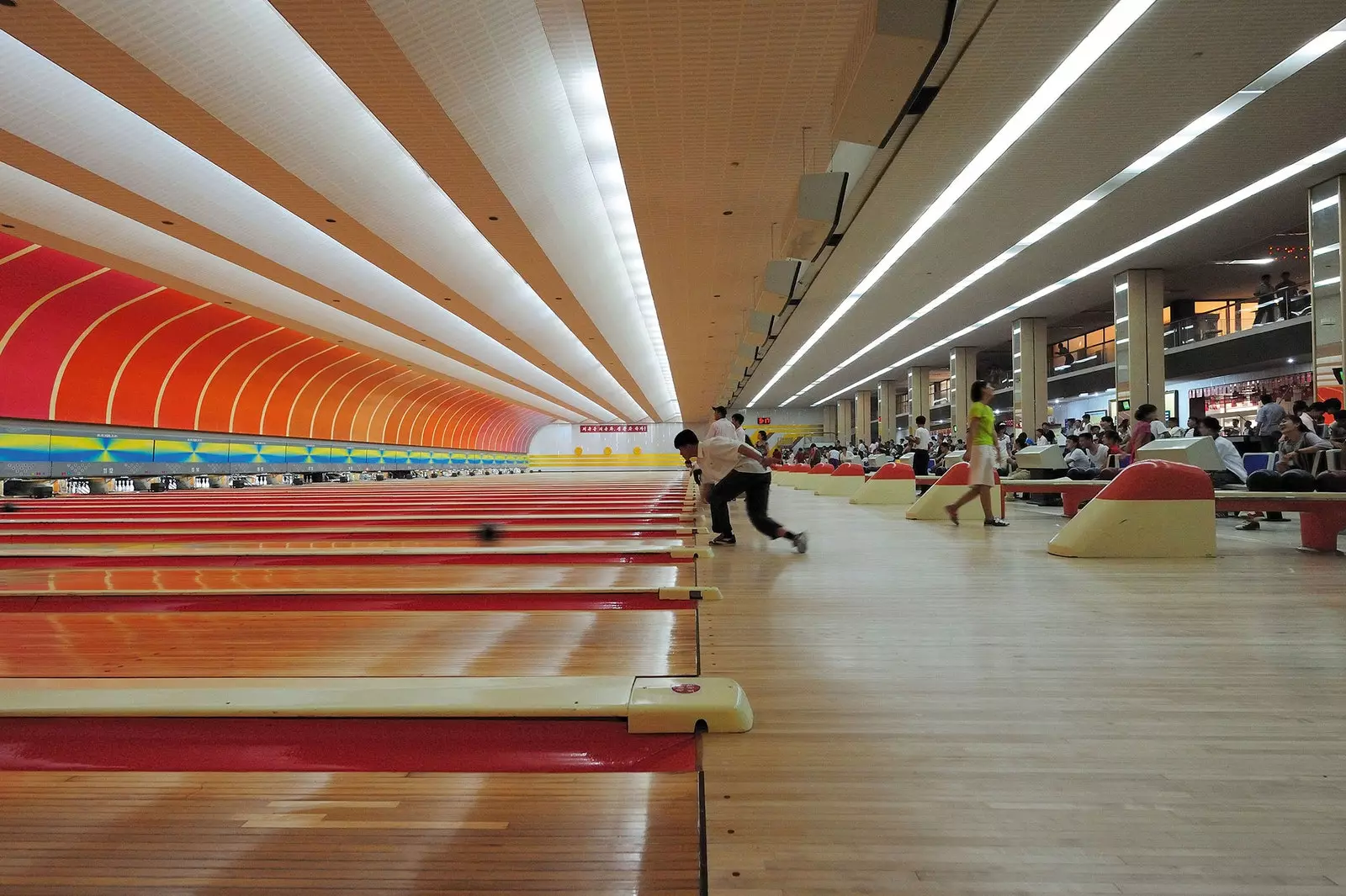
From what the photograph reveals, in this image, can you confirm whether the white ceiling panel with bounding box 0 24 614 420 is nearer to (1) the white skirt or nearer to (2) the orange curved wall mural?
(2) the orange curved wall mural

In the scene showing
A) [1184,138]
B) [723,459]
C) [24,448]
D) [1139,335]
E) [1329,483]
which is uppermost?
[1184,138]

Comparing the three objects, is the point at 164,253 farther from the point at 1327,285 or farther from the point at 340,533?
the point at 1327,285

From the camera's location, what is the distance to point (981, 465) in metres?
7.55

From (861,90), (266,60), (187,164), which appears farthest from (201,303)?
(861,90)

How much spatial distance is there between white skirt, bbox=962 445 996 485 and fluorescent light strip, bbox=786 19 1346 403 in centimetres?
492

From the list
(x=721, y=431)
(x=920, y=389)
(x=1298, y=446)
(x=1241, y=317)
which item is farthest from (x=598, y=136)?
(x=920, y=389)

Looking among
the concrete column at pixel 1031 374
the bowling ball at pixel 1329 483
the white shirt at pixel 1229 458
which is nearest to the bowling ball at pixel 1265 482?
the bowling ball at pixel 1329 483

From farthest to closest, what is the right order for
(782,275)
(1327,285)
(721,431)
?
(782,275) → (1327,285) → (721,431)

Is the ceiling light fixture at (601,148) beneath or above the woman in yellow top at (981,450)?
above

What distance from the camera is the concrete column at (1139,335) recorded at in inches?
669

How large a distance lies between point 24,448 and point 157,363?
334 centimetres

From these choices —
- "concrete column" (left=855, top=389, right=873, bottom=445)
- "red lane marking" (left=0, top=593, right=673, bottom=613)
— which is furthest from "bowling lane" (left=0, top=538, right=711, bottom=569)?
"concrete column" (left=855, top=389, right=873, bottom=445)

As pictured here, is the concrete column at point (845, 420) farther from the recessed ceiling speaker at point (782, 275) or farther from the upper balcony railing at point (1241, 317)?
the recessed ceiling speaker at point (782, 275)

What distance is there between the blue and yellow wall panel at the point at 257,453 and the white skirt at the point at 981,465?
1767 centimetres
